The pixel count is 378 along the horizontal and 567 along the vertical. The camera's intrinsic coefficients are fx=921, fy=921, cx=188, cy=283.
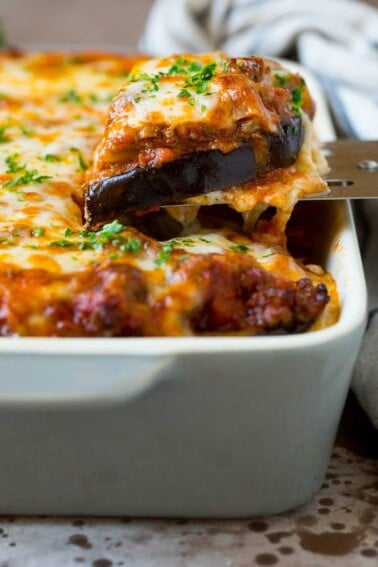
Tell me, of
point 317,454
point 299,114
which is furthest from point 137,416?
point 299,114

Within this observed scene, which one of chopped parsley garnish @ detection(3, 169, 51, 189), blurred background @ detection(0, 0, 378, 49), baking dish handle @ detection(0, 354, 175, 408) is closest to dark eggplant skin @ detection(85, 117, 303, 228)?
chopped parsley garnish @ detection(3, 169, 51, 189)

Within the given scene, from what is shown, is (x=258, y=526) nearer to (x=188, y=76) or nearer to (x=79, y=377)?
(x=79, y=377)

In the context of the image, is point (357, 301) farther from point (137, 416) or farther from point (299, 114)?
point (299, 114)

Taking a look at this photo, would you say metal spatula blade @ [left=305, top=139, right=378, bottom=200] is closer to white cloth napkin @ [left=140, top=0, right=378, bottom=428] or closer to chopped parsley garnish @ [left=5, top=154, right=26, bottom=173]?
white cloth napkin @ [left=140, top=0, right=378, bottom=428]

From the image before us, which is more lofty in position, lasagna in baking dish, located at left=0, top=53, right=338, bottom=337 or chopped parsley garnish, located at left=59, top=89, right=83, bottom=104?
chopped parsley garnish, located at left=59, top=89, right=83, bottom=104

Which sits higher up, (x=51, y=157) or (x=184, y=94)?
(x=184, y=94)

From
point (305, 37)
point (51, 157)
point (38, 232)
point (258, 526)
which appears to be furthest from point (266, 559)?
point (305, 37)

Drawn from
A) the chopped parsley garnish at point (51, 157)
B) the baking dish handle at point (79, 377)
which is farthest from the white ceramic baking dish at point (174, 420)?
the chopped parsley garnish at point (51, 157)
